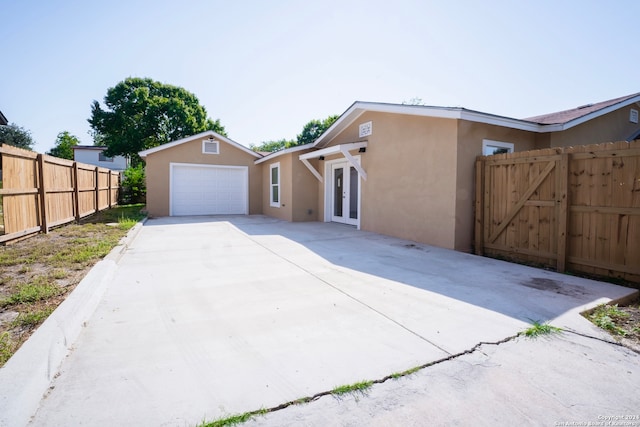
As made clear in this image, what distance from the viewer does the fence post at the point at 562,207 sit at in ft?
16.1

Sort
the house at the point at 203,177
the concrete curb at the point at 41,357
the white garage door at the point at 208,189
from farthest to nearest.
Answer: the white garage door at the point at 208,189
the house at the point at 203,177
the concrete curb at the point at 41,357

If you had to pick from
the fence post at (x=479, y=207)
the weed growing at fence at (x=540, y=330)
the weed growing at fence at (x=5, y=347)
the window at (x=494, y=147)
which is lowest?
the weed growing at fence at (x=540, y=330)

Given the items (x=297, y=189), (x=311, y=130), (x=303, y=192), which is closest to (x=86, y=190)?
(x=297, y=189)

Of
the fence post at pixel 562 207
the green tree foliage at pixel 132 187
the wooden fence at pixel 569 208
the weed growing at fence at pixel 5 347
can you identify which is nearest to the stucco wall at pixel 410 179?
the wooden fence at pixel 569 208

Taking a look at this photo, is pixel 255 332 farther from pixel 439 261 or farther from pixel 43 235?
pixel 43 235

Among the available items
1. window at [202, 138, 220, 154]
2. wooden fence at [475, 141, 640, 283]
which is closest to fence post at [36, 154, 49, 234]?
window at [202, 138, 220, 154]

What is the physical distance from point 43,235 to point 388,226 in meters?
8.41

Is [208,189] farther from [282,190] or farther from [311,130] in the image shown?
[311,130]

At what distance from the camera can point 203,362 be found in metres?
2.35

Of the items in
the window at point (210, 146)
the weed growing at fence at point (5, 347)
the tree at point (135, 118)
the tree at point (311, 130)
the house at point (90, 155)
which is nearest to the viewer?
the weed growing at fence at point (5, 347)

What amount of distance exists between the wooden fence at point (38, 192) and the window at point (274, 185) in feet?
22.8

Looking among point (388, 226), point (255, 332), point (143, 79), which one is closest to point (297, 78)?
point (388, 226)

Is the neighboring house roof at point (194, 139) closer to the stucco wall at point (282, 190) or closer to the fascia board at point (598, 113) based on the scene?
the stucco wall at point (282, 190)

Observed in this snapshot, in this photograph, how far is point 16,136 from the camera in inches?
1695
